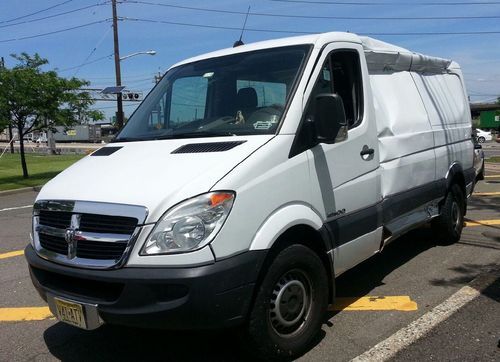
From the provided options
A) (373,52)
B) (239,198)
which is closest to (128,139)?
(239,198)

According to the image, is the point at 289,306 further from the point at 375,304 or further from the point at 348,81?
the point at 348,81

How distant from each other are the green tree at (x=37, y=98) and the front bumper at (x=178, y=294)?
1679 centimetres

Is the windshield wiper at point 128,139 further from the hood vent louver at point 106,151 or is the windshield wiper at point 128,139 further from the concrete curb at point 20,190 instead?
the concrete curb at point 20,190

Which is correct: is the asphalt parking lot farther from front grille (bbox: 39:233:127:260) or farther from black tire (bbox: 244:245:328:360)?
front grille (bbox: 39:233:127:260)

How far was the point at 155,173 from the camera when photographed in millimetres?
3420

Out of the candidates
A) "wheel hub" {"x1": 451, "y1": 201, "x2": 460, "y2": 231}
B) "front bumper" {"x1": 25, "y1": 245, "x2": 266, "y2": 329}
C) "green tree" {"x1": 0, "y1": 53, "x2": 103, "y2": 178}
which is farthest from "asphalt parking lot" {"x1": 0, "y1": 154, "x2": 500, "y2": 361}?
"green tree" {"x1": 0, "y1": 53, "x2": 103, "y2": 178}

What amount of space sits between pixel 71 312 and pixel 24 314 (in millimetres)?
1897

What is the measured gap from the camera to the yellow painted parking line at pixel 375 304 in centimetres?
465

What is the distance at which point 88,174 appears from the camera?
379 centimetres

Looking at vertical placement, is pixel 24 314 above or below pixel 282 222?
below

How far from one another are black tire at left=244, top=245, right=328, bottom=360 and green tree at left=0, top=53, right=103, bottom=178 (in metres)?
16.8

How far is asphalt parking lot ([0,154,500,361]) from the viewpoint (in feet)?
12.6

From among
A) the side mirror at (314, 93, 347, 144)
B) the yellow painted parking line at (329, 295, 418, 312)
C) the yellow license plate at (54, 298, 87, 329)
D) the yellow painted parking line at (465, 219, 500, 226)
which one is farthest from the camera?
the yellow painted parking line at (465, 219, 500, 226)

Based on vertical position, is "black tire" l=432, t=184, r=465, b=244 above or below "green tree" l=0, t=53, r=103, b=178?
below
